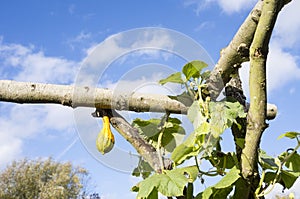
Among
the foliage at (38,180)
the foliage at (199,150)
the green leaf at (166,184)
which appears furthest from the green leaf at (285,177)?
the foliage at (38,180)

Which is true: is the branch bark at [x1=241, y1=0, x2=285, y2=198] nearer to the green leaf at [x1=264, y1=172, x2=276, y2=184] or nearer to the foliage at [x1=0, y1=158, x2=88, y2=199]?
the green leaf at [x1=264, y1=172, x2=276, y2=184]

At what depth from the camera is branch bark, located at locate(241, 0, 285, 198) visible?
364 mm

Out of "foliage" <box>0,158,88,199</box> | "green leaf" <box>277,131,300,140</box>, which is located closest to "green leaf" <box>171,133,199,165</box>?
"green leaf" <box>277,131,300,140</box>

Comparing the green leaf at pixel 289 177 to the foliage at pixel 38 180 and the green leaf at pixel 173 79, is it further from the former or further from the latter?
the foliage at pixel 38 180

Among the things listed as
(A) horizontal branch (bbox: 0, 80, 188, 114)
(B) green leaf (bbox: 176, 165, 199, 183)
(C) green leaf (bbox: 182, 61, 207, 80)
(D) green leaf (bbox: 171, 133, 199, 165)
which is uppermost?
(A) horizontal branch (bbox: 0, 80, 188, 114)

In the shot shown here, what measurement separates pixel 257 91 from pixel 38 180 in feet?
32.7

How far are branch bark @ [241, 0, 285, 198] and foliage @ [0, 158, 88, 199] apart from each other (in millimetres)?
9328

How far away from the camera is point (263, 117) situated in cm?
40

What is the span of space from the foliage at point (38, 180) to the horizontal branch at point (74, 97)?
918 centimetres

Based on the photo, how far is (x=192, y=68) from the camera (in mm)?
456

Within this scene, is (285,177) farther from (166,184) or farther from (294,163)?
(166,184)

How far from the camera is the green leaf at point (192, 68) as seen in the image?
1.49 feet

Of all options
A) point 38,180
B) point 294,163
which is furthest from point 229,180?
point 38,180

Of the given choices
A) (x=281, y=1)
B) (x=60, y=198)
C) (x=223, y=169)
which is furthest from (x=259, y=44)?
(x=60, y=198)
